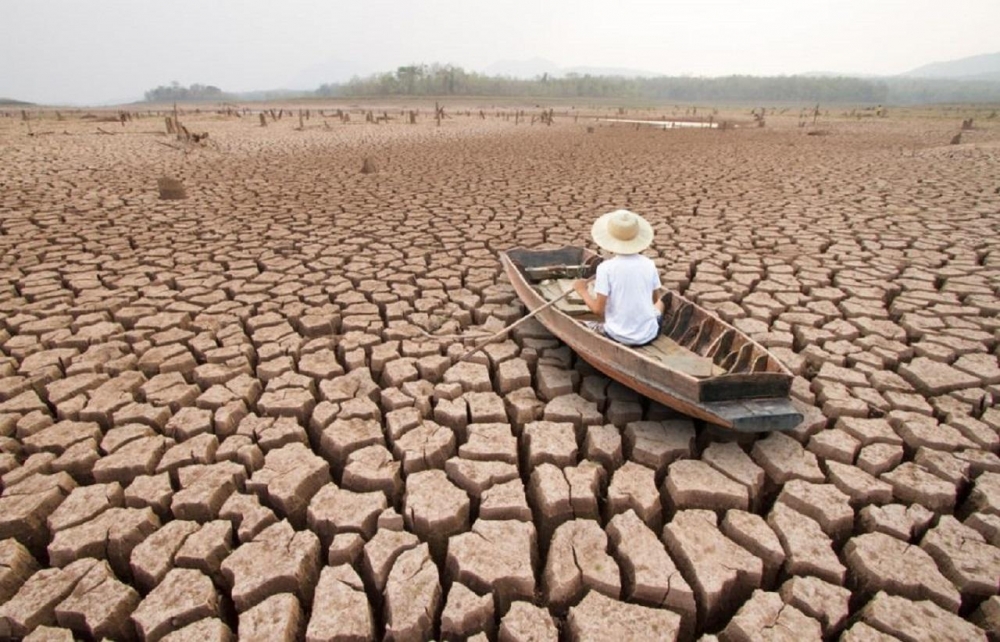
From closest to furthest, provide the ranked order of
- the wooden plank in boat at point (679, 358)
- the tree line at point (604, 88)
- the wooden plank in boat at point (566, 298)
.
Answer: the wooden plank in boat at point (679, 358) < the wooden plank in boat at point (566, 298) < the tree line at point (604, 88)

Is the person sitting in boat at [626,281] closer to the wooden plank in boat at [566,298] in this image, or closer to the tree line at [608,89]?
the wooden plank in boat at [566,298]

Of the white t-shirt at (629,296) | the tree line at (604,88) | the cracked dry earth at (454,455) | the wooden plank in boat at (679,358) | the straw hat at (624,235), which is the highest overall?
the tree line at (604,88)

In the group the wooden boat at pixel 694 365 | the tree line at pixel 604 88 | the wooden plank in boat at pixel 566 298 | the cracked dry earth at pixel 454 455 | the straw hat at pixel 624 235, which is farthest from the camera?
the tree line at pixel 604 88

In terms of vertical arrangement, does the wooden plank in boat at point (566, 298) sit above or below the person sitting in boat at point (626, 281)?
below

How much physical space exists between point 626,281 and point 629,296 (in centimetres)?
10

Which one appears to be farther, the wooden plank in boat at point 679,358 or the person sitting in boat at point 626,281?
the person sitting in boat at point 626,281

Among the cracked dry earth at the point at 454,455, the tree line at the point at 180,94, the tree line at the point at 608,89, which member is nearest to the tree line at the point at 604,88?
the tree line at the point at 608,89

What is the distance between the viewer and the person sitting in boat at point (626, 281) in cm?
304

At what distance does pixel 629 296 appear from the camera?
3.11m

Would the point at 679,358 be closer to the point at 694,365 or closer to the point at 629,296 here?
the point at 694,365

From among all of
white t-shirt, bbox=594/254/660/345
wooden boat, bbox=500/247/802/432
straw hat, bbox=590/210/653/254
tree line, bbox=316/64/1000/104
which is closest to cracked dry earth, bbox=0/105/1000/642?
wooden boat, bbox=500/247/802/432

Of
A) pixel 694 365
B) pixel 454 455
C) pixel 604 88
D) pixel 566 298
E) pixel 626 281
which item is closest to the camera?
pixel 454 455

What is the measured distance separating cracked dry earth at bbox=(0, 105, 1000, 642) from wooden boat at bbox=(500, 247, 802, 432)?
0.88 feet

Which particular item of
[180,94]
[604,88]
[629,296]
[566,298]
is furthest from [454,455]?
[180,94]
